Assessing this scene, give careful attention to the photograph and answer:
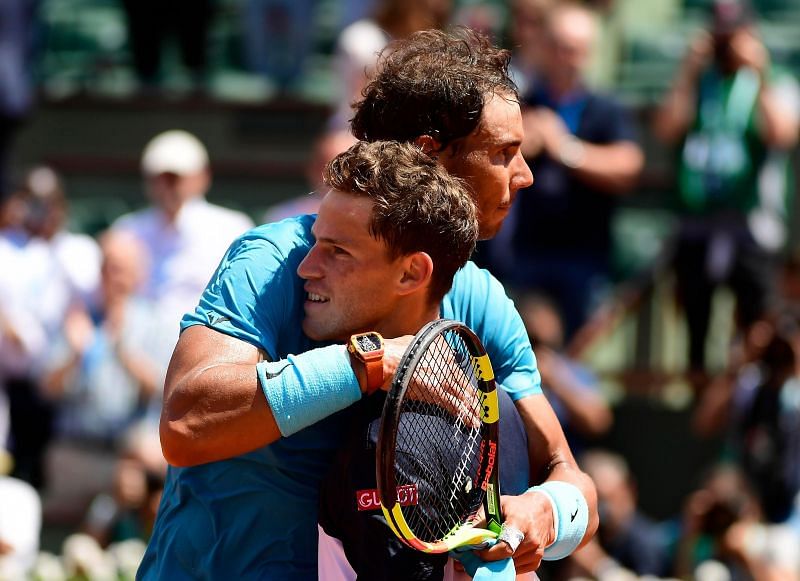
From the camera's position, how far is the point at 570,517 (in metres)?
2.73

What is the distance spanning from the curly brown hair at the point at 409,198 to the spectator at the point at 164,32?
646 centimetres

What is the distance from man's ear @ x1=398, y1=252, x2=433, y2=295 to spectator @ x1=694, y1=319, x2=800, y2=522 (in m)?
4.10

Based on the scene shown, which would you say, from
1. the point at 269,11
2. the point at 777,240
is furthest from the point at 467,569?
the point at 269,11

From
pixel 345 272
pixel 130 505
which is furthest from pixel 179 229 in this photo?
pixel 345 272

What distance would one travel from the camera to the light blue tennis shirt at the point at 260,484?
2.62 meters

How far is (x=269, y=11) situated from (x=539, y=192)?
2682mm

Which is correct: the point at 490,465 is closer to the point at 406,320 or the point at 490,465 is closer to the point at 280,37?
the point at 406,320

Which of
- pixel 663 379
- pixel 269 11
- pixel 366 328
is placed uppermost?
pixel 366 328

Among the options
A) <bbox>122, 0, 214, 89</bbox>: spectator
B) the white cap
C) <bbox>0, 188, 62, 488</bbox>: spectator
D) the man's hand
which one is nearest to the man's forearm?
the man's hand

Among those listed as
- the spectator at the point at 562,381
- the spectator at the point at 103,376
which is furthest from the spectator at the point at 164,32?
the spectator at the point at 562,381

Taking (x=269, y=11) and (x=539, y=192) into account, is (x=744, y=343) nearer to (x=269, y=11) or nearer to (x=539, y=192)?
(x=539, y=192)

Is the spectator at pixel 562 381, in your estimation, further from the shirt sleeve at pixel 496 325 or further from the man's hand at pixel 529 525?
the man's hand at pixel 529 525

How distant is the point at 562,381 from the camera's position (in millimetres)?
6465

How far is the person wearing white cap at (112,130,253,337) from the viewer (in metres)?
6.64
